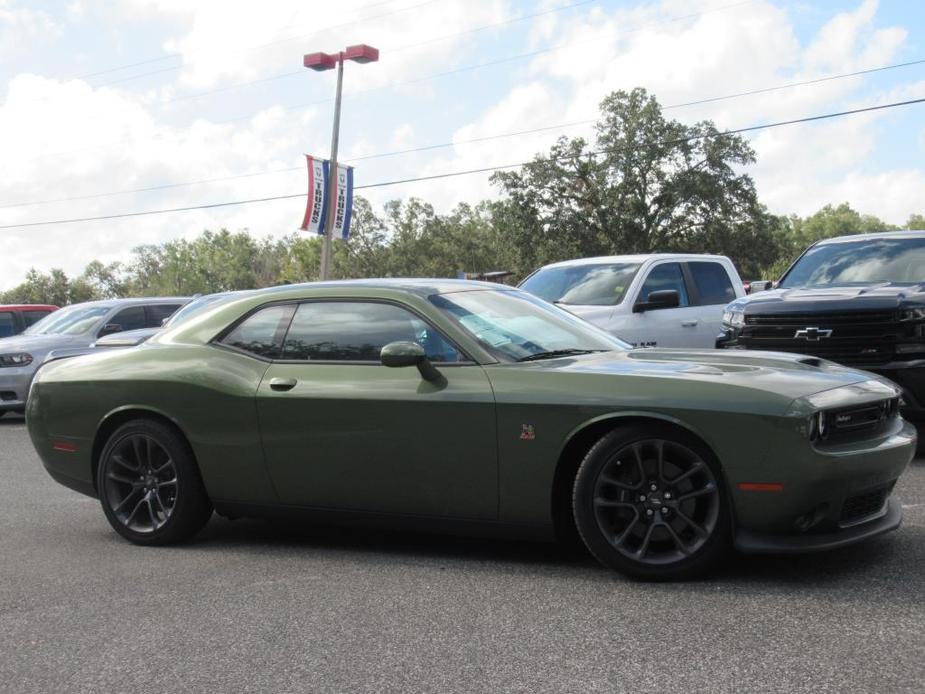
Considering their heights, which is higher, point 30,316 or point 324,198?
point 324,198

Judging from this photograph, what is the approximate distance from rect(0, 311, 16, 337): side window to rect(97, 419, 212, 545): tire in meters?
14.4

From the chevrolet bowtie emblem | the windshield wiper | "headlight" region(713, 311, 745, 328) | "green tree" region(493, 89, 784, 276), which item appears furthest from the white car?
"green tree" region(493, 89, 784, 276)

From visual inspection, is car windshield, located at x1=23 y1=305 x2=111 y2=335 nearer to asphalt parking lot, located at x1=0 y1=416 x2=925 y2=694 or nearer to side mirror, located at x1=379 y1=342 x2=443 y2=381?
asphalt parking lot, located at x1=0 y1=416 x2=925 y2=694

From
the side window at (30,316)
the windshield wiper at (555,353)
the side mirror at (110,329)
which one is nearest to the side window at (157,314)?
the side mirror at (110,329)

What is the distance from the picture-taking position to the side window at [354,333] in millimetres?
5199

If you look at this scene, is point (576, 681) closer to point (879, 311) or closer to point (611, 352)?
point (611, 352)

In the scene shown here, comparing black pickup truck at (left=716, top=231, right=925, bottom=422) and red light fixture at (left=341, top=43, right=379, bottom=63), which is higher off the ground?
red light fixture at (left=341, top=43, right=379, bottom=63)

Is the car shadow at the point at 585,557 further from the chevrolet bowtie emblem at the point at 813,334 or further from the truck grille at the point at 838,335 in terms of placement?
the chevrolet bowtie emblem at the point at 813,334

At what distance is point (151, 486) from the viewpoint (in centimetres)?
588

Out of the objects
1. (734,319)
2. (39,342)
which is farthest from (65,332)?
(734,319)

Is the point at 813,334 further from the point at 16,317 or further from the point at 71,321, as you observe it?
the point at 16,317

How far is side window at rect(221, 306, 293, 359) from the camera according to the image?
564cm

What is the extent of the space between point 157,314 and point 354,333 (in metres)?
11.4

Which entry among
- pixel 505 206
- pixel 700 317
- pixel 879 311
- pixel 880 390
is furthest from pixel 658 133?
pixel 880 390
